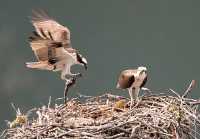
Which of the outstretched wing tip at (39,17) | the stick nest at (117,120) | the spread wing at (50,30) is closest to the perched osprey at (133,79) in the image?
the stick nest at (117,120)

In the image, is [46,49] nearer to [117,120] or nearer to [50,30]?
[50,30]

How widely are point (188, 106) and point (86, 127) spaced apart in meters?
0.43

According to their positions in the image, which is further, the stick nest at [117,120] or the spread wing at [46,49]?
the spread wing at [46,49]

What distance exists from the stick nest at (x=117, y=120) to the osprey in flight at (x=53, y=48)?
151 millimetres

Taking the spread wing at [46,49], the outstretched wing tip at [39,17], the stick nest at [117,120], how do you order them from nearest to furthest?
the stick nest at [117,120] < the spread wing at [46,49] < the outstretched wing tip at [39,17]

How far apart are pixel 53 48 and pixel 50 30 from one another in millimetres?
90

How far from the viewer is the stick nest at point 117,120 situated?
3.96 metres

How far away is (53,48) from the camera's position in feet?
13.8

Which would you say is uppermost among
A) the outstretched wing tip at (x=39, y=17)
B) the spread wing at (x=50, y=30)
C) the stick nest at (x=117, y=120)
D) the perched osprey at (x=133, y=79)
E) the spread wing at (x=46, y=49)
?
the outstretched wing tip at (x=39, y=17)

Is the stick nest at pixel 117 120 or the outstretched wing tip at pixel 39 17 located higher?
the outstretched wing tip at pixel 39 17

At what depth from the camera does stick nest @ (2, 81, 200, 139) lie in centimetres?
396

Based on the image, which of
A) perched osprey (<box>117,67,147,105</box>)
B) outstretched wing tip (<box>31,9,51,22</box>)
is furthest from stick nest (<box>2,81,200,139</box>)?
outstretched wing tip (<box>31,9,51,22</box>)

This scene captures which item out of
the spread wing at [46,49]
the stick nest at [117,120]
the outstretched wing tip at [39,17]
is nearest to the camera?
the stick nest at [117,120]

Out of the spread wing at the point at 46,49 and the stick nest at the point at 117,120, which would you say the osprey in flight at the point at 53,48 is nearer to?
the spread wing at the point at 46,49
